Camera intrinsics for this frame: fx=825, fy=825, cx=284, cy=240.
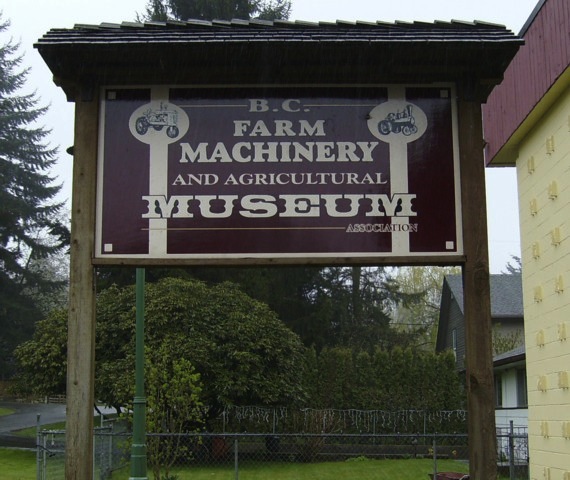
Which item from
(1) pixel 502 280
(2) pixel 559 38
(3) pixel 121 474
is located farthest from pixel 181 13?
(2) pixel 559 38

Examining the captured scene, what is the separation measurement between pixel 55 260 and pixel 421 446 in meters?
47.8

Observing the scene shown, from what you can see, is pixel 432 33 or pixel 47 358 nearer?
pixel 432 33

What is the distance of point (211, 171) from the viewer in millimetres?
6316

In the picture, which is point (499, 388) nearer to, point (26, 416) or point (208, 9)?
point (26, 416)

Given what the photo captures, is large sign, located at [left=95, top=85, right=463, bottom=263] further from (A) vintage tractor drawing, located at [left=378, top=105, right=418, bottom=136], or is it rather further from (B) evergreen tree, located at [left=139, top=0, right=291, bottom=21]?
(B) evergreen tree, located at [left=139, top=0, right=291, bottom=21]

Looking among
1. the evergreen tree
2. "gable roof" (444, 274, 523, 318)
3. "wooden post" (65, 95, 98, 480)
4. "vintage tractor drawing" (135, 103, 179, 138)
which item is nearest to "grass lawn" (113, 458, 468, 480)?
"wooden post" (65, 95, 98, 480)

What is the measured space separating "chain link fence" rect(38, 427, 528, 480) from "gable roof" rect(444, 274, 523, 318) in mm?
13238

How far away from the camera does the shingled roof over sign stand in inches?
240

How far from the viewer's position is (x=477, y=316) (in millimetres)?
6066

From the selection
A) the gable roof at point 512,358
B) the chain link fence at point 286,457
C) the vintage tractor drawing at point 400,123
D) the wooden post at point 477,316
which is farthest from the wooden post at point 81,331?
the gable roof at point 512,358

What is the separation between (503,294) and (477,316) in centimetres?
3518

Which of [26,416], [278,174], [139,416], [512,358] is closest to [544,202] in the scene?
[278,174]

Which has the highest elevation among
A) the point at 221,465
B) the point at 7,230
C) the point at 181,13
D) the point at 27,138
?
the point at 181,13

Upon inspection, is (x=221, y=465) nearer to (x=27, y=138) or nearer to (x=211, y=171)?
(x=211, y=171)
